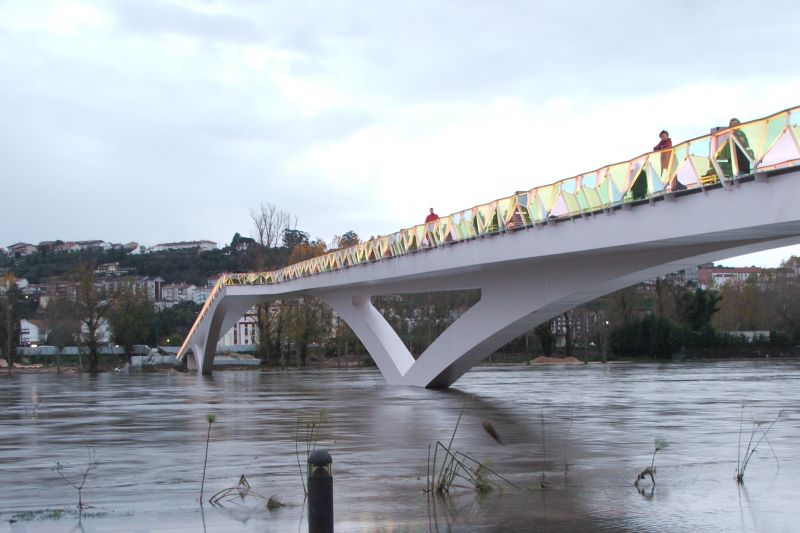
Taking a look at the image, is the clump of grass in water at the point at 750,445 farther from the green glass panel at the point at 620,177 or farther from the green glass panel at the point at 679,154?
the green glass panel at the point at 620,177

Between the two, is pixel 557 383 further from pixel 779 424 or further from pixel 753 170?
pixel 753 170

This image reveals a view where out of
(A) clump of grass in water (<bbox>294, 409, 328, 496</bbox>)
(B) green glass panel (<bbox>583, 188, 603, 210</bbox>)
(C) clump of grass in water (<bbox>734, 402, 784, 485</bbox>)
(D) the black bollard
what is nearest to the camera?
(D) the black bollard

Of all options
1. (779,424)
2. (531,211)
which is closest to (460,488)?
(779,424)

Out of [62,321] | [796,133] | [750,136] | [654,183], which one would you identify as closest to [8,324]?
[62,321]

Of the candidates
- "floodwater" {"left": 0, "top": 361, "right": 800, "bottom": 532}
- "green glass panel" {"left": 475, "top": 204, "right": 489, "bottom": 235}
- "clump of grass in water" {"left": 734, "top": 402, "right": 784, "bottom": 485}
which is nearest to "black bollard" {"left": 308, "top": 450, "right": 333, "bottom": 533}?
"floodwater" {"left": 0, "top": 361, "right": 800, "bottom": 532}

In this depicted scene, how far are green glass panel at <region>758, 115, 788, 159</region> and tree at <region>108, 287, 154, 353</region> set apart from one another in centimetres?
7928

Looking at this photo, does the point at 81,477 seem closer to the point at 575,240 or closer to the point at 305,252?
the point at 575,240

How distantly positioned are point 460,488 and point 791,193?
8.16 metres

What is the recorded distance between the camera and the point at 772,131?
16.7 m

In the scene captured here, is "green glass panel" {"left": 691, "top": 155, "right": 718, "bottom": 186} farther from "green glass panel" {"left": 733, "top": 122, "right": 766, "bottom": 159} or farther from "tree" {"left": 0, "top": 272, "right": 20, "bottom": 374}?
"tree" {"left": 0, "top": 272, "right": 20, "bottom": 374}

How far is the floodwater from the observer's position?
9781 millimetres

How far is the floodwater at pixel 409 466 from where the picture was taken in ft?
32.1

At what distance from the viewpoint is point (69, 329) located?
290ft

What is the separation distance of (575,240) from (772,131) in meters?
7.47
